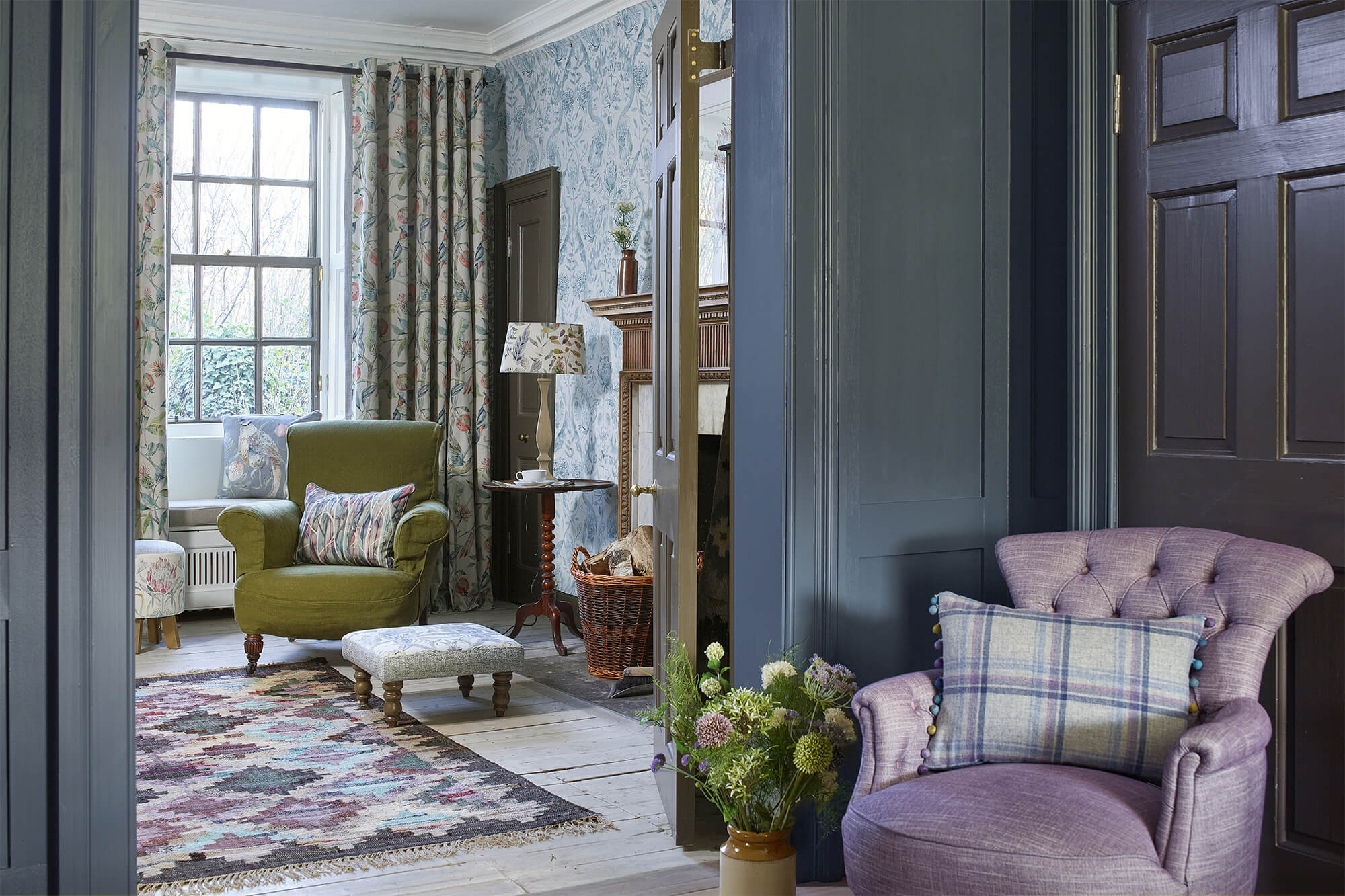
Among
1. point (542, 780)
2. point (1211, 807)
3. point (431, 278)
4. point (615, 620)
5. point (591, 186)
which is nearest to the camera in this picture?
point (1211, 807)

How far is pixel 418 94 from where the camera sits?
6.31m

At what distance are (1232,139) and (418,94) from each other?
4645 millimetres

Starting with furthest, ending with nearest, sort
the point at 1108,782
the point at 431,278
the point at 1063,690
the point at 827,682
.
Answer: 1. the point at 431,278
2. the point at 827,682
3. the point at 1063,690
4. the point at 1108,782

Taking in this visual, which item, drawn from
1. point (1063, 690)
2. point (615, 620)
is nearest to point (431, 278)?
point (615, 620)

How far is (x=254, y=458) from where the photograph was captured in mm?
6141

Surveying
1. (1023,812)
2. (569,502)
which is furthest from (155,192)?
(1023,812)

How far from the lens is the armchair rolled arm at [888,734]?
2.24 meters

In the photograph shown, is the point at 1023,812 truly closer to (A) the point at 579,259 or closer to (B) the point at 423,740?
(B) the point at 423,740

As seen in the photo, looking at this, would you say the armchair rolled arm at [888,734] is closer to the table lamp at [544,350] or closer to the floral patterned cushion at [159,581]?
the table lamp at [544,350]

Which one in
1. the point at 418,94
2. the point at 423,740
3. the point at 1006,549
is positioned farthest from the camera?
the point at 418,94

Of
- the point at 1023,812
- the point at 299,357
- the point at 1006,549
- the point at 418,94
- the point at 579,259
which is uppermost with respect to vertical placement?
the point at 418,94

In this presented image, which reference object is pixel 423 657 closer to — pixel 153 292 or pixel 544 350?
pixel 544 350

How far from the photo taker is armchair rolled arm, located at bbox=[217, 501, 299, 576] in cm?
479

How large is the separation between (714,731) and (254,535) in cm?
297
